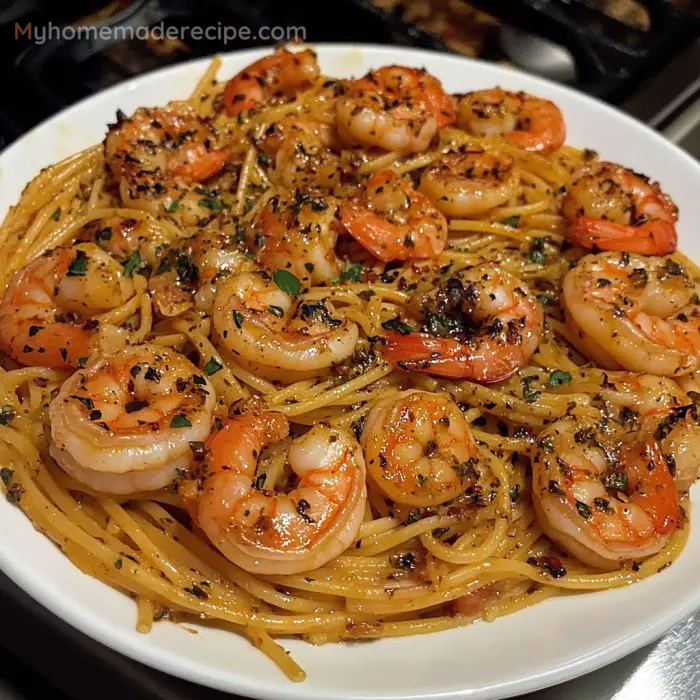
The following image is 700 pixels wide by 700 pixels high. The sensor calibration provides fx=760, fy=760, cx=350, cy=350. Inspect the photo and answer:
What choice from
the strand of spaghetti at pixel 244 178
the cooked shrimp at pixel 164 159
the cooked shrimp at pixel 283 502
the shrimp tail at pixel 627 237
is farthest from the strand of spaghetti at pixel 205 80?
the cooked shrimp at pixel 283 502

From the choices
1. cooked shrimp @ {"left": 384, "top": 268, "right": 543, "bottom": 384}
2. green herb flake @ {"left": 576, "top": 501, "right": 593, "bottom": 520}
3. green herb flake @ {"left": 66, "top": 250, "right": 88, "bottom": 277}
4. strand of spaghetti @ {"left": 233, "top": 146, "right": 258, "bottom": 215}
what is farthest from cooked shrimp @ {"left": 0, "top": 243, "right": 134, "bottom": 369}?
green herb flake @ {"left": 576, "top": 501, "right": 593, "bottom": 520}

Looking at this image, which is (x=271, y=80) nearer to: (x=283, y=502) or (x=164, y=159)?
(x=164, y=159)

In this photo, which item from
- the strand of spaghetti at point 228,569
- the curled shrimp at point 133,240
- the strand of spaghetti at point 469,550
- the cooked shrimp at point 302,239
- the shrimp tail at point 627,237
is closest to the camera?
the strand of spaghetti at point 228,569

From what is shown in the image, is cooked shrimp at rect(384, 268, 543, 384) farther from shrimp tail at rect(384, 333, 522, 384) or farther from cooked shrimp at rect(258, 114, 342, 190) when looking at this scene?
cooked shrimp at rect(258, 114, 342, 190)

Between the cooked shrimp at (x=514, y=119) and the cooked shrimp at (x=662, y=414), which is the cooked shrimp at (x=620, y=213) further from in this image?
the cooked shrimp at (x=662, y=414)

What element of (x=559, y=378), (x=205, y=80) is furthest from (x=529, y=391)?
(x=205, y=80)

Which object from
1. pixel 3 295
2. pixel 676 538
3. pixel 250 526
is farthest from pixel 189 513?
pixel 676 538

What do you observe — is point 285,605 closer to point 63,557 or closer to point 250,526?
point 250,526
